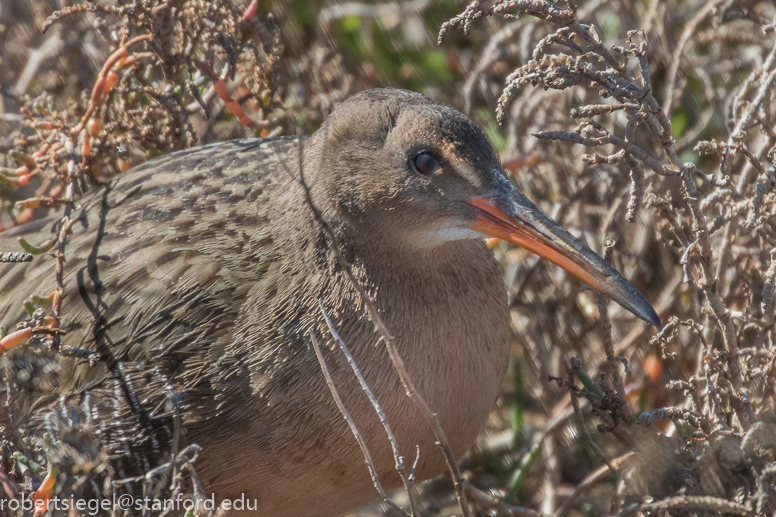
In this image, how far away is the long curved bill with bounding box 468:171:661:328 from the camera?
2301 mm

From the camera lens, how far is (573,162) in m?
3.81

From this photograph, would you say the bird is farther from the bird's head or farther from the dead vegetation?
the dead vegetation

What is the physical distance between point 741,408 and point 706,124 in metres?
1.79

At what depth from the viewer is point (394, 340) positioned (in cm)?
250

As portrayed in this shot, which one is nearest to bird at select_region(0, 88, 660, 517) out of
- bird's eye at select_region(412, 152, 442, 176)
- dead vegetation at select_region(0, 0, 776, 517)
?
bird's eye at select_region(412, 152, 442, 176)

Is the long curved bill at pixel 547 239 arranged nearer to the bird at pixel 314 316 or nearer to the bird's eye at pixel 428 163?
the bird at pixel 314 316

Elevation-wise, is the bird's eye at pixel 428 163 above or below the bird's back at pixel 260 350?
above

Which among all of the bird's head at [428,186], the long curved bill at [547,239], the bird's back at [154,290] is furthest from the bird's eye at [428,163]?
the bird's back at [154,290]

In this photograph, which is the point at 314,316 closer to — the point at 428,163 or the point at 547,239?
the point at 428,163

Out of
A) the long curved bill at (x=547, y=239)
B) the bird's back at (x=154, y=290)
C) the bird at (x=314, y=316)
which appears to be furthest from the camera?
the bird's back at (x=154, y=290)

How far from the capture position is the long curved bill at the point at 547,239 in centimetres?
230

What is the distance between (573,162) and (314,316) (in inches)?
68.2

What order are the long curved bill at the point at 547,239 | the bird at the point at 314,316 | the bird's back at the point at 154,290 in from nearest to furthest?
the long curved bill at the point at 547,239 < the bird at the point at 314,316 < the bird's back at the point at 154,290

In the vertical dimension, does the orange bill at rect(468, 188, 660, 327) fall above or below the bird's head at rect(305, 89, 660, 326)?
below
